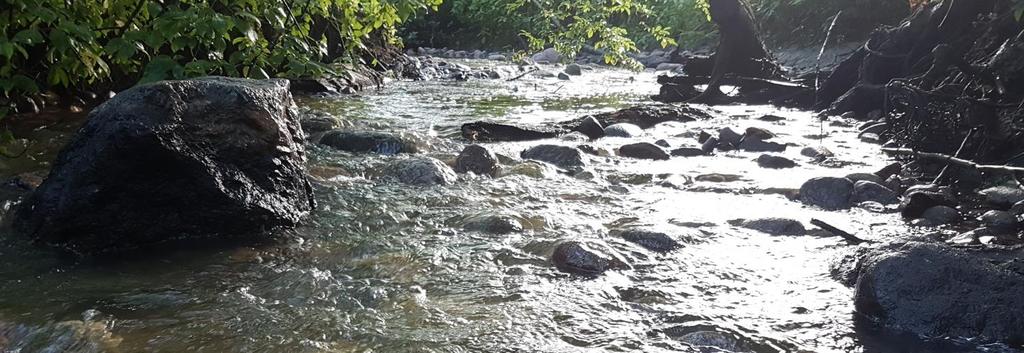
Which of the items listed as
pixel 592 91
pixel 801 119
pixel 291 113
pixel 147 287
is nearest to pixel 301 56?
pixel 291 113

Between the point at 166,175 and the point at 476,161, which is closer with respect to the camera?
the point at 166,175

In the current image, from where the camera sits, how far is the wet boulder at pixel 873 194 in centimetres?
448

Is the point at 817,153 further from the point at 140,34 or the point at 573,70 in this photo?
the point at 573,70

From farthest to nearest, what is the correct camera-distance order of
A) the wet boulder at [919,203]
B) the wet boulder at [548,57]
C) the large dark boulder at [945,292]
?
the wet boulder at [548,57], the wet boulder at [919,203], the large dark boulder at [945,292]

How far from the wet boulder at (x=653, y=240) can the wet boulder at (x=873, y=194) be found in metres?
1.51

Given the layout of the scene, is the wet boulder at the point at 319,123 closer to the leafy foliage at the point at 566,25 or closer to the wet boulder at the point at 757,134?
the leafy foliage at the point at 566,25

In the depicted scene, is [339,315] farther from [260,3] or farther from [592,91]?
[592,91]

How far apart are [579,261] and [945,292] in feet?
4.44

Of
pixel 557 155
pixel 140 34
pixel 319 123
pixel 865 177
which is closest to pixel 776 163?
pixel 865 177

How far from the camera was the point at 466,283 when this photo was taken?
3182 mm

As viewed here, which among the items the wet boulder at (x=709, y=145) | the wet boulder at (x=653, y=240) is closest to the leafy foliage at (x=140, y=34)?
the wet boulder at (x=653, y=240)

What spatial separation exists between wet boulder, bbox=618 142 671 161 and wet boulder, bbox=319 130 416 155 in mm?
1676

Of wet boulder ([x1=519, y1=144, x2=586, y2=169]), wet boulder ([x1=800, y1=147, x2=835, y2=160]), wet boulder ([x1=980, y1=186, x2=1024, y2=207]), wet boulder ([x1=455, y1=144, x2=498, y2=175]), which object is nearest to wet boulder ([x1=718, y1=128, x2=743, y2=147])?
wet boulder ([x1=800, y1=147, x2=835, y2=160])

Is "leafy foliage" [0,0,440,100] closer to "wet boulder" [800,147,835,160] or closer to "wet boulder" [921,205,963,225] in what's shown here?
"wet boulder" [800,147,835,160]
